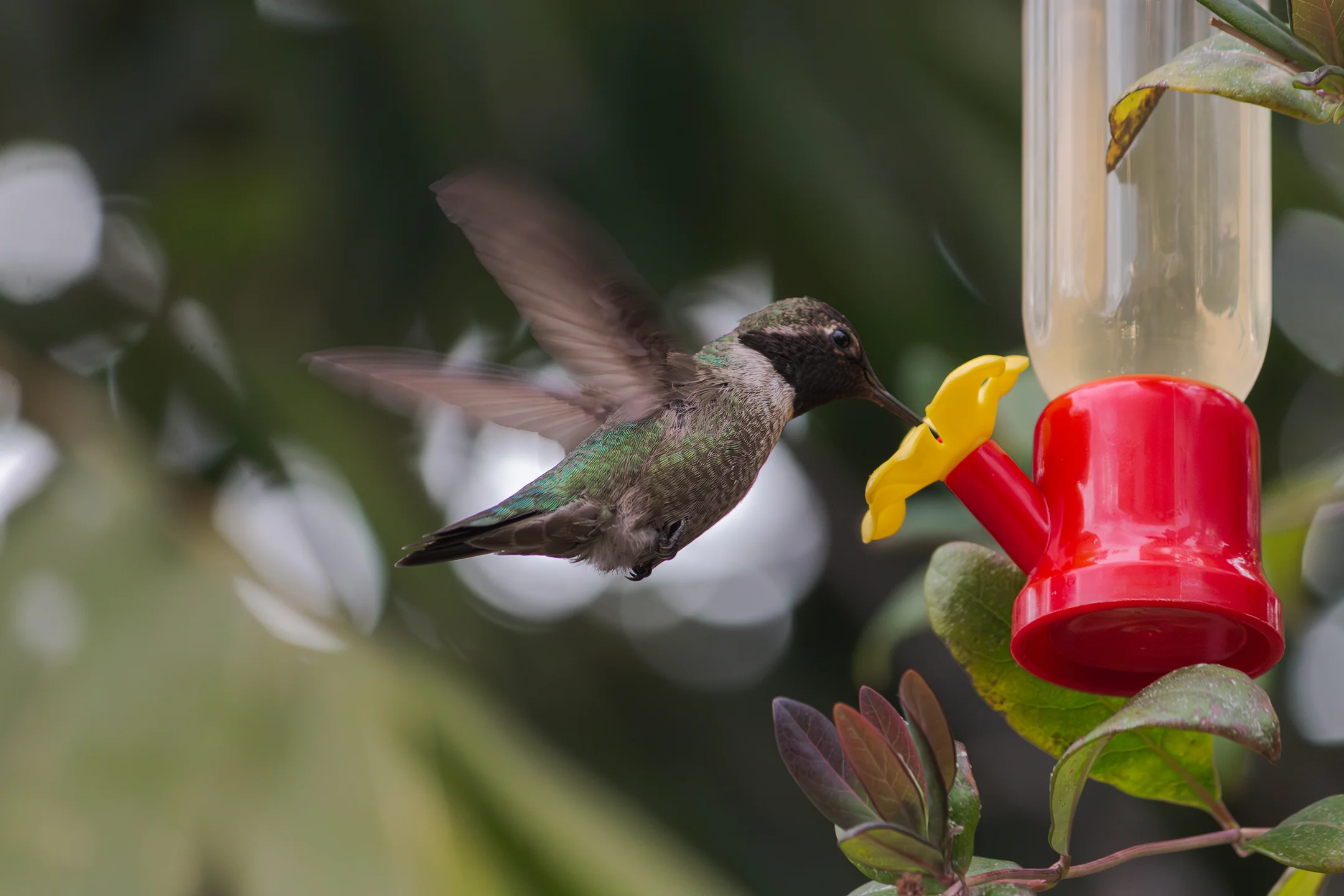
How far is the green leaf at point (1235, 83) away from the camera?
146cm

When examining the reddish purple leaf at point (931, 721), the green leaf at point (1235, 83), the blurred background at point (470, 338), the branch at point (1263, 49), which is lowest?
the blurred background at point (470, 338)

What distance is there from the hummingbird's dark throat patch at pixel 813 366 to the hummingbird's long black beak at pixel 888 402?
20mm

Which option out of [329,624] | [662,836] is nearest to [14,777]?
[329,624]

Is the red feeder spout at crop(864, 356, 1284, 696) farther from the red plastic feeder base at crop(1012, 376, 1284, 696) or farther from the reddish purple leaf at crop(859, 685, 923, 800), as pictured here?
the reddish purple leaf at crop(859, 685, 923, 800)

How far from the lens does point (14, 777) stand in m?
3.62

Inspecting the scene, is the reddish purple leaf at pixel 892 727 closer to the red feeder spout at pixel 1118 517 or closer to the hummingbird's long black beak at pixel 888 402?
the red feeder spout at pixel 1118 517

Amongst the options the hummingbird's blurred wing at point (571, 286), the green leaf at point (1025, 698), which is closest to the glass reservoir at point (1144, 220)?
the green leaf at point (1025, 698)

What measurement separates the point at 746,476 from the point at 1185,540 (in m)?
0.65

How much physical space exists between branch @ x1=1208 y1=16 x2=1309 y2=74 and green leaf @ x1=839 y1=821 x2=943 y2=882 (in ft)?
→ 2.75

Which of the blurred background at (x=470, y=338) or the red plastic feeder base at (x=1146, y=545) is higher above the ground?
the red plastic feeder base at (x=1146, y=545)

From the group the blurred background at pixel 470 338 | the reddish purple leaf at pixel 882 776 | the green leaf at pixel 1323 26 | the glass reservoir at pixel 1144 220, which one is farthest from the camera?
the blurred background at pixel 470 338

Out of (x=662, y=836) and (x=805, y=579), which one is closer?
(x=662, y=836)

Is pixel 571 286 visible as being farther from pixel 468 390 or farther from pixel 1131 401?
pixel 1131 401

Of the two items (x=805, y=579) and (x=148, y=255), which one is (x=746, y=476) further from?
(x=148, y=255)
